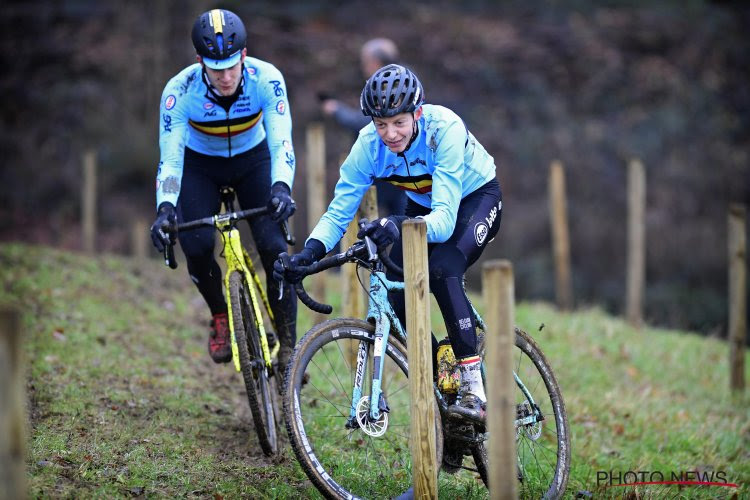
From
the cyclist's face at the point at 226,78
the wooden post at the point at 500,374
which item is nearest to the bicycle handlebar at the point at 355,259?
the wooden post at the point at 500,374

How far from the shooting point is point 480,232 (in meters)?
4.94

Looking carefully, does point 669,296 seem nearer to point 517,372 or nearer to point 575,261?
point 575,261

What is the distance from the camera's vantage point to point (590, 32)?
25594 mm

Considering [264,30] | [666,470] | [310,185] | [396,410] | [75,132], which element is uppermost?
[264,30]

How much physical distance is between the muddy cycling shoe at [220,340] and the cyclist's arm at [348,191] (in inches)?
46.5

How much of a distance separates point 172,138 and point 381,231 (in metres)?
1.81

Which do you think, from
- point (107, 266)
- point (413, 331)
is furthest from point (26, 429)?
point (107, 266)

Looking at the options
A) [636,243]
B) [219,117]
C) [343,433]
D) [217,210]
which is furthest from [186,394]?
[636,243]

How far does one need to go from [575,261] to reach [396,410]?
1200cm

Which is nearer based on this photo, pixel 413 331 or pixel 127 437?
pixel 413 331

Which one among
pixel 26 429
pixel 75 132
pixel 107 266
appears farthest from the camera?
pixel 75 132

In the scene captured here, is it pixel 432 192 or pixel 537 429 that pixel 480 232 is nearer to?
pixel 432 192

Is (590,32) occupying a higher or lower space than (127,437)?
higher

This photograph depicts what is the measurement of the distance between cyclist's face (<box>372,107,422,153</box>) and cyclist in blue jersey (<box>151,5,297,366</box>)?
846 mm
